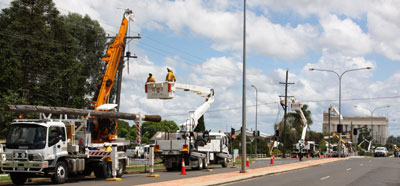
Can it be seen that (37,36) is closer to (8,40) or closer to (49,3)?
(8,40)

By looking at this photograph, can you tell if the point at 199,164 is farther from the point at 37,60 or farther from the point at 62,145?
the point at 37,60

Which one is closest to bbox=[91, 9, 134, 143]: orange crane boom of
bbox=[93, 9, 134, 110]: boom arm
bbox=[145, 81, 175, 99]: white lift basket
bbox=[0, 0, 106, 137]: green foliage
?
bbox=[93, 9, 134, 110]: boom arm

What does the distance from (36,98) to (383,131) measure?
6872 inches

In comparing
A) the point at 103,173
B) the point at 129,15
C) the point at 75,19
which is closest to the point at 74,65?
the point at 75,19

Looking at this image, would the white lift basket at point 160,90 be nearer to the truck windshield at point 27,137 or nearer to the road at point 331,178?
the road at point 331,178

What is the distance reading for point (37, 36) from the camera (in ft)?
139

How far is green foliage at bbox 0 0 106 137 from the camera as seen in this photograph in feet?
134

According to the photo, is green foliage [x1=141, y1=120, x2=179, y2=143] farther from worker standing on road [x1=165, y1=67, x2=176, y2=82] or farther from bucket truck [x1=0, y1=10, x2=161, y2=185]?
bucket truck [x1=0, y1=10, x2=161, y2=185]

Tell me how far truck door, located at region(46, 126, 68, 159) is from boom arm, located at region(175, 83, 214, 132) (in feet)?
32.7

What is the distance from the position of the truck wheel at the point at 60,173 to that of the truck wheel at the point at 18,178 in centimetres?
110

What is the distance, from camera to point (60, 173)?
62.8 feet

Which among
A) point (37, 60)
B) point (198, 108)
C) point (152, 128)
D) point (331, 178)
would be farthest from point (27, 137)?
point (152, 128)

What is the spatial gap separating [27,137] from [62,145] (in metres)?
1.44

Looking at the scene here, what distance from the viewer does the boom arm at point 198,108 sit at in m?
29.0
